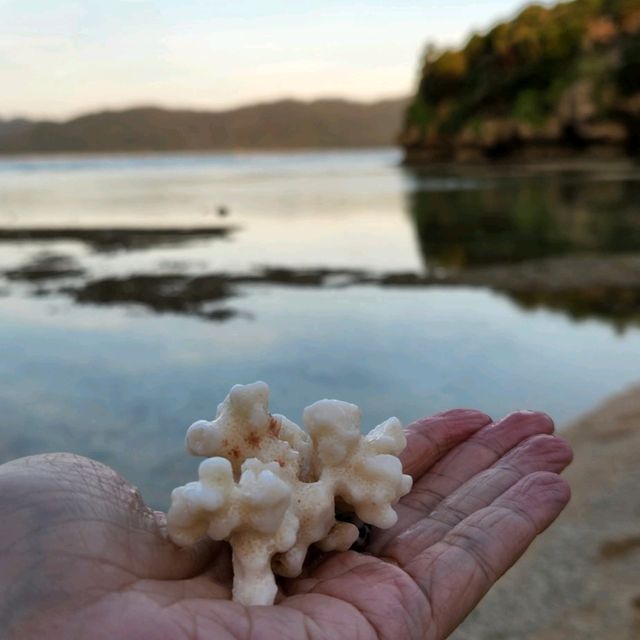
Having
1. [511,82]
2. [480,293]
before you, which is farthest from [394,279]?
[511,82]

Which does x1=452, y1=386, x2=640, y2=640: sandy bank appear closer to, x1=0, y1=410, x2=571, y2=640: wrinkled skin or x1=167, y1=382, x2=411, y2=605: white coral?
x1=0, y1=410, x2=571, y2=640: wrinkled skin

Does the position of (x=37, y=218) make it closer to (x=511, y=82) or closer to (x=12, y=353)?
(x=12, y=353)

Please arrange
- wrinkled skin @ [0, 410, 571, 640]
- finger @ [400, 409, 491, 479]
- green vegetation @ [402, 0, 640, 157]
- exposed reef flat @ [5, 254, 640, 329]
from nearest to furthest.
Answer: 1. wrinkled skin @ [0, 410, 571, 640]
2. finger @ [400, 409, 491, 479]
3. exposed reef flat @ [5, 254, 640, 329]
4. green vegetation @ [402, 0, 640, 157]

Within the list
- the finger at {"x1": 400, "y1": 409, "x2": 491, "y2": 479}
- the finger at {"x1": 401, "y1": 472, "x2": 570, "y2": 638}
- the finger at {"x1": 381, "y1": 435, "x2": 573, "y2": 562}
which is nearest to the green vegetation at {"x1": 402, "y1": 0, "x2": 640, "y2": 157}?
the finger at {"x1": 400, "y1": 409, "x2": 491, "y2": 479}

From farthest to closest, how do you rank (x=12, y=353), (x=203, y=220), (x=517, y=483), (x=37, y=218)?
(x=37, y=218) → (x=203, y=220) → (x=12, y=353) → (x=517, y=483)

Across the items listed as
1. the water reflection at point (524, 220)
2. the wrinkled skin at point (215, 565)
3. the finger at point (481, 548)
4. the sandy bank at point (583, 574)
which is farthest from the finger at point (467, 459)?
the water reflection at point (524, 220)

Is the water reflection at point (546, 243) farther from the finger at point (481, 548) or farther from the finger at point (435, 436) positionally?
the finger at point (481, 548)
